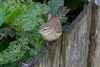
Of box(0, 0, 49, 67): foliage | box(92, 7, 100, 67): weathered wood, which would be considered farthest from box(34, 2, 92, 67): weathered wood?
box(0, 0, 49, 67): foliage

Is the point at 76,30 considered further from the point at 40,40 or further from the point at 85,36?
the point at 40,40

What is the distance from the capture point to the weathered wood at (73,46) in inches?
77.2

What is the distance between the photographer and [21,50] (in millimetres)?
2324

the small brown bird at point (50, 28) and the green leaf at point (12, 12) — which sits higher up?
the green leaf at point (12, 12)

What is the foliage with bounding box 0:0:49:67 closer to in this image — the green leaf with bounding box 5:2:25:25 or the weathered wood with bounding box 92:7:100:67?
the green leaf with bounding box 5:2:25:25

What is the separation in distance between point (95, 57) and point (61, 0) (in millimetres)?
661

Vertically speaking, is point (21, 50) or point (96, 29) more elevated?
point (96, 29)

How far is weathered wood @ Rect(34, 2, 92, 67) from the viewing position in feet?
6.43

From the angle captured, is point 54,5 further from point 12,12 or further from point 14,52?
point 14,52

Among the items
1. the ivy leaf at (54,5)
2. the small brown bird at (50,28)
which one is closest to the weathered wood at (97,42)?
the small brown bird at (50,28)

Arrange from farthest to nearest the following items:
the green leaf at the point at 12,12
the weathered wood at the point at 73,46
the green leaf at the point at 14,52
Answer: the green leaf at the point at 12,12 → the green leaf at the point at 14,52 → the weathered wood at the point at 73,46

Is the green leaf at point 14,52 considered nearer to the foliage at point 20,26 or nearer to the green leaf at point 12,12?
the foliage at point 20,26

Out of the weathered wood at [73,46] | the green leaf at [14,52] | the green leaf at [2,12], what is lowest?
the green leaf at [14,52]

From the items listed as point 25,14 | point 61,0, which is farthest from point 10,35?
point 61,0
